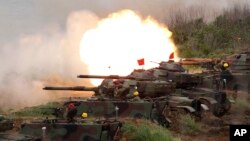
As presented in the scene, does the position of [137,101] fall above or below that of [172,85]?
below

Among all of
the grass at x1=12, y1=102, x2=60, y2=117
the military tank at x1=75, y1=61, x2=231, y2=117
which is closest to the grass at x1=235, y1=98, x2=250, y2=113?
the military tank at x1=75, y1=61, x2=231, y2=117

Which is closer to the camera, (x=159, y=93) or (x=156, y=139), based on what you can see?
(x=156, y=139)

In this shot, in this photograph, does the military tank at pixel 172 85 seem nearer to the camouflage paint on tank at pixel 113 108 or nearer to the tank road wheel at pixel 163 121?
the camouflage paint on tank at pixel 113 108

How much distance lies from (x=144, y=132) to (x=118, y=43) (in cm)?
1349

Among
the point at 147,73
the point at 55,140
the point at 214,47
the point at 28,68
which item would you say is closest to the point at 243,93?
the point at 147,73

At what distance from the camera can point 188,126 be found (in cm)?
1941

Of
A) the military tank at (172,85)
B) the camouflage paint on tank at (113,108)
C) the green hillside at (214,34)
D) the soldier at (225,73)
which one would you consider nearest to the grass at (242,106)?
the soldier at (225,73)

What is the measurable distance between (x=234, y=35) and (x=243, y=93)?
21.3 meters

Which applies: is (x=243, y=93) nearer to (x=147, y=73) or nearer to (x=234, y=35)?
(x=147, y=73)

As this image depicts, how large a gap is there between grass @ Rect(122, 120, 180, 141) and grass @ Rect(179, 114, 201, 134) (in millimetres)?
1950

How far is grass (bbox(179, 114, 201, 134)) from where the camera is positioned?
19.2 m

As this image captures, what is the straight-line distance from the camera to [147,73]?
22.9m

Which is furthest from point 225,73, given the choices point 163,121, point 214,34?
point 214,34

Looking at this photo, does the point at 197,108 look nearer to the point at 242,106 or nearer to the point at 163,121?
the point at 163,121
